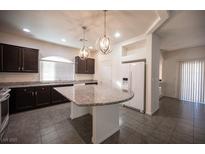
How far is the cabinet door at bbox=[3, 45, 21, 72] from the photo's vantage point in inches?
114

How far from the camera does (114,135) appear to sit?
193 centimetres

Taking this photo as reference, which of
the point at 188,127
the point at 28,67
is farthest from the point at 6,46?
the point at 188,127

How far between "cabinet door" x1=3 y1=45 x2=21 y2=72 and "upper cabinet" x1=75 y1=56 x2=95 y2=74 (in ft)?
7.26

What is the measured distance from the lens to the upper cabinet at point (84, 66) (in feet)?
15.6

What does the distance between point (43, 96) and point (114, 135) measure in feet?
9.14

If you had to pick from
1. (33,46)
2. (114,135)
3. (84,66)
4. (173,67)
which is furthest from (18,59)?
(173,67)

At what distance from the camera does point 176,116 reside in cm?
287

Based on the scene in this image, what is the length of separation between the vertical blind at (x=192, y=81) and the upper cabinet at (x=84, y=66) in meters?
4.61

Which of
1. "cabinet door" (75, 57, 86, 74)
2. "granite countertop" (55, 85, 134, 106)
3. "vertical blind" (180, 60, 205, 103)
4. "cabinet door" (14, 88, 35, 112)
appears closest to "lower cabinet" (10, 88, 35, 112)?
"cabinet door" (14, 88, 35, 112)

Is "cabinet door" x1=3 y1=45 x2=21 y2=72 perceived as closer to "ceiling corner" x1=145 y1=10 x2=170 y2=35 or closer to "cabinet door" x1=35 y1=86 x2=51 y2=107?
"cabinet door" x1=35 y1=86 x2=51 y2=107

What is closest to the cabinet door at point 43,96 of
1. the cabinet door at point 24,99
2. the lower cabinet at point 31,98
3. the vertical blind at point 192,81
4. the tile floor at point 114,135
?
the lower cabinet at point 31,98

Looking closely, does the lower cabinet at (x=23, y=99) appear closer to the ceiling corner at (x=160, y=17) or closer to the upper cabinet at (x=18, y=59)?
the upper cabinet at (x=18, y=59)
